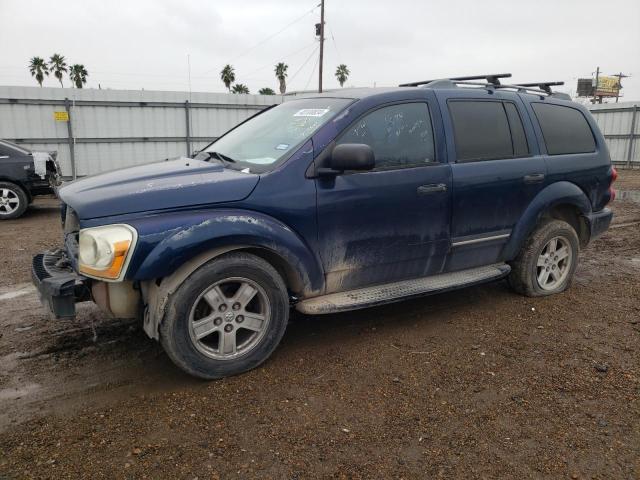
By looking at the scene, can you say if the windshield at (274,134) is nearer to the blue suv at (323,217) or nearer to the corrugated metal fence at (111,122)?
the blue suv at (323,217)

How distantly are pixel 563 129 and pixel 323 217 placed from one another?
111 inches

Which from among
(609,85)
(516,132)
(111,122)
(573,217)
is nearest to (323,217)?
(516,132)

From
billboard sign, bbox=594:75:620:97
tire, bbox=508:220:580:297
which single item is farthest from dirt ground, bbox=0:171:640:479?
billboard sign, bbox=594:75:620:97

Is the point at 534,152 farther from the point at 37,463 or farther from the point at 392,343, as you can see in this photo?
the point at 37,463

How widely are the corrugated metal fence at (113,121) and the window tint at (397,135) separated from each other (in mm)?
9987

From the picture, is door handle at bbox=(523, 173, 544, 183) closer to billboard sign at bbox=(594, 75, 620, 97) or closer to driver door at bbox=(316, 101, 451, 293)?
driver door at bbox=(316, 101, 451, 293)

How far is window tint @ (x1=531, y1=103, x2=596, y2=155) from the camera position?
4.80 metres

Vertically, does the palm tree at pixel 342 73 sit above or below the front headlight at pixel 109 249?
above

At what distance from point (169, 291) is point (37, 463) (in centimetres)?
107

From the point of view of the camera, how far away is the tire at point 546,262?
4.77 m

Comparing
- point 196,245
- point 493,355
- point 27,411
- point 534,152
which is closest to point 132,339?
point 27,411

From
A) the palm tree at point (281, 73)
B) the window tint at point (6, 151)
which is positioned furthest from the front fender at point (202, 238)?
the palm tree at point (281, 73)

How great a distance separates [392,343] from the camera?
12.9ft

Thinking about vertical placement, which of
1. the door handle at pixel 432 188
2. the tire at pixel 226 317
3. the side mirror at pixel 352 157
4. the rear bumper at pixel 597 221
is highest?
the side mirror at pixel 352 157
